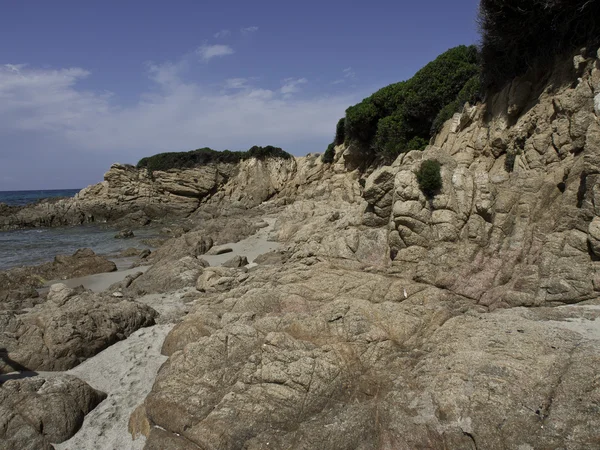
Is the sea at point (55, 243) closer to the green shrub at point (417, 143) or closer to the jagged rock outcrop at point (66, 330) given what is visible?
the jagged rock outcrop at point (66, 330)

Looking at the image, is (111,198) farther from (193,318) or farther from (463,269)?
(463,269)

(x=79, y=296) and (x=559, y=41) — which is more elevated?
(x=559, y=41)

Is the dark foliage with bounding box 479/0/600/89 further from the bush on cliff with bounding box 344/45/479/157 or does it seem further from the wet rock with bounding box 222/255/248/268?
the wet rock with bounding box 222/255/248/268

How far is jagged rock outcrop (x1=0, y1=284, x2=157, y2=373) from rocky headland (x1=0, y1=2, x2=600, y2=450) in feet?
0.14

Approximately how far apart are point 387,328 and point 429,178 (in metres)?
5.52

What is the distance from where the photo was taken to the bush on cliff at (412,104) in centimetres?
2678

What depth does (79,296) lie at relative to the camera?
43.3ft

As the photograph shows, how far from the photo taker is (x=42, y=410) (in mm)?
7957

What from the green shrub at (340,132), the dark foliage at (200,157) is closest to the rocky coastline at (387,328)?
the green shrub at (340,132)

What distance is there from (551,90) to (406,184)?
7505mm

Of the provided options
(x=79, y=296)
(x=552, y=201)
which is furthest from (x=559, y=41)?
(x=79, y=296)

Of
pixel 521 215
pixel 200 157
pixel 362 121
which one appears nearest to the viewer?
pixel 521 215

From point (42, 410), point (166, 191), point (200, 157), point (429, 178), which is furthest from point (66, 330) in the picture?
point (200, 157)

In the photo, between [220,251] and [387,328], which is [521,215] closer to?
[387,328]
